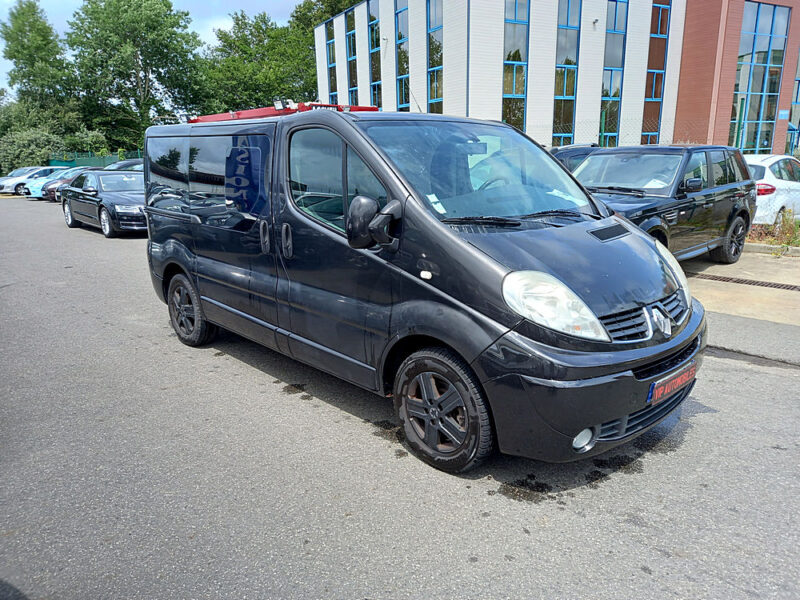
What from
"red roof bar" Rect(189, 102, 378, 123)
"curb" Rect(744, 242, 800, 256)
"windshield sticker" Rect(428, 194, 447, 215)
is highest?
"red roof bar" Rect(189, 102, 378, 123)

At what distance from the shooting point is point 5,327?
20.7 feet

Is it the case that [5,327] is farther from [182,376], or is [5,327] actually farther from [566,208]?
[566,208]

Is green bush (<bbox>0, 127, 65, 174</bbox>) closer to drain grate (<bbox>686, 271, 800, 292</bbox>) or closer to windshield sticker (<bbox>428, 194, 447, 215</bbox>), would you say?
drain grate (<bbox>686, 271, 800, 292</bbox>)

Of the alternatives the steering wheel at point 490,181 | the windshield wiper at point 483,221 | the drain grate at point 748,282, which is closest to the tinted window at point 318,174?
the windshield wiper at point 483,221

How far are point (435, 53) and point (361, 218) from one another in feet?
88.7

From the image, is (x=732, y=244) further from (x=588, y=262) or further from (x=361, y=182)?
(x=361, y=182)

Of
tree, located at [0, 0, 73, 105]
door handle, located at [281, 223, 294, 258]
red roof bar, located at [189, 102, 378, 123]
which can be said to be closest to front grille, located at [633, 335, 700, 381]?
door handle, located at [281, 223, 294, 258]

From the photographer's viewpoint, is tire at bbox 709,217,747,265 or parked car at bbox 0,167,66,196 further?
parked car at bbox 0,167,66,196

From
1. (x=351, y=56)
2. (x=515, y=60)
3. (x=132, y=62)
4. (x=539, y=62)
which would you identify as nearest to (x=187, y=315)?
(x=515, y=60)

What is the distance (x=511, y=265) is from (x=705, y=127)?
3222cm

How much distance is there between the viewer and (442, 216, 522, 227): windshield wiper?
127 inches

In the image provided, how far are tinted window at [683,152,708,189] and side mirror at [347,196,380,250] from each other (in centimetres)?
581

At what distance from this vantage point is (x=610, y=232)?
3580mm

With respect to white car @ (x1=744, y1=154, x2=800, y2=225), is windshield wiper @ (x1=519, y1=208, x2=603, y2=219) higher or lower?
higher
